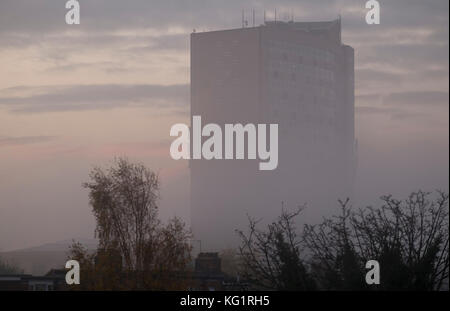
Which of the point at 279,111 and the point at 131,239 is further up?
the point at 279,111

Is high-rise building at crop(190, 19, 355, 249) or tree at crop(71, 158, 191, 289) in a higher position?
high-rise building at crop(190, 19, 355, 249)

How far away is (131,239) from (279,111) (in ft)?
310

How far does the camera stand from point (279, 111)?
135m

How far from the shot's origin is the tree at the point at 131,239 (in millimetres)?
36688

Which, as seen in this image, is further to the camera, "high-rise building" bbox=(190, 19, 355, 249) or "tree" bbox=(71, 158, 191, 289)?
"high-rise building" bbox=(190, 19, 355, 249)

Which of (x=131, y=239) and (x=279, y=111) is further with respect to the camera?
(x=279, y=111)

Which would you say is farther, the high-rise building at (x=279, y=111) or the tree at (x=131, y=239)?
the high-rise building at (x=279, y=111)

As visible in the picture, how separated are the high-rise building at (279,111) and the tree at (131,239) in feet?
270

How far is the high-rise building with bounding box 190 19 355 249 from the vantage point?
129625 millimetres

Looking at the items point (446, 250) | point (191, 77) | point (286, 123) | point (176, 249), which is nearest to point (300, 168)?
point (286, 123)

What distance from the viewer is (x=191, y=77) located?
452 ft

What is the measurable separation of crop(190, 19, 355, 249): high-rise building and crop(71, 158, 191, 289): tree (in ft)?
270
